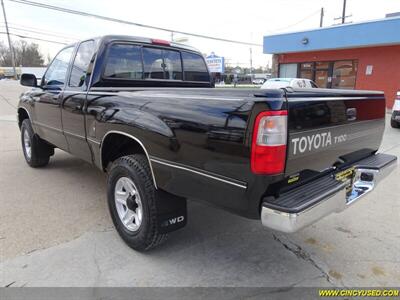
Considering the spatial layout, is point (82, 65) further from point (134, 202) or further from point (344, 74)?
point (344, 74)

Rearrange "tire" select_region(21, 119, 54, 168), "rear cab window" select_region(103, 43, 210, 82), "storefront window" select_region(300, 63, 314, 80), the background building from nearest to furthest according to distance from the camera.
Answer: "rear cab window" select_region(103, 43, 210, 82) < "tire" select_region(21, 119, 54, 168) < the background building < "storefront window" select_region(300, 63, 314, 80)

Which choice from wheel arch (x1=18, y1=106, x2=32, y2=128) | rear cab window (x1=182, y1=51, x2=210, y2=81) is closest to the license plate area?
rear cab window (x1=182, y1=51, x2=210, y2=81)

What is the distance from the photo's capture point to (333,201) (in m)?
2.34

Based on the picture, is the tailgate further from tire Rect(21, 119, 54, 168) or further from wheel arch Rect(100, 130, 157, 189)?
tire Rect(21, 119, 54, 168)

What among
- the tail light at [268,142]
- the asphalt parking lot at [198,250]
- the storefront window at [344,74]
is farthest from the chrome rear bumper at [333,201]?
the storefront window at [344,74]

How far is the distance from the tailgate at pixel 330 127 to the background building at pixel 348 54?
15006 mm

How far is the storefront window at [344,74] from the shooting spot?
1863 centimetres

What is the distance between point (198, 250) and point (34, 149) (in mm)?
3830

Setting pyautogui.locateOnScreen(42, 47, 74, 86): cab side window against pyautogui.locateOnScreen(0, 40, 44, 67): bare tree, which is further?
pyautogui.locateOnScreen(0, 40, 44, 67): bare tree

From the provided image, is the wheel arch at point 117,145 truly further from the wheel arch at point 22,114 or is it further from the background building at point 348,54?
the background building at point 348,54

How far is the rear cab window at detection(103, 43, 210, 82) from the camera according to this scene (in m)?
3.74

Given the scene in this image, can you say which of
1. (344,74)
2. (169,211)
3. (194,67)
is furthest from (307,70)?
(169,211)

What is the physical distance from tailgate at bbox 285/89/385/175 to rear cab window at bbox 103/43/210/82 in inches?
87.9

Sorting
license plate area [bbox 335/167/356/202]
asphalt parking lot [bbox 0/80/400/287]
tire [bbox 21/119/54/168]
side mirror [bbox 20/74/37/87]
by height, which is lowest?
asphalt parking lot [bbox 0/80/400/287]
